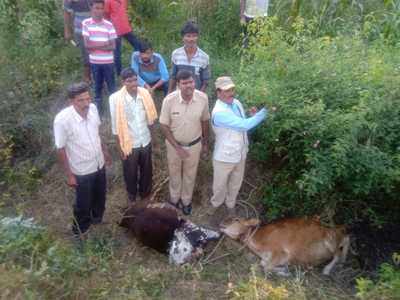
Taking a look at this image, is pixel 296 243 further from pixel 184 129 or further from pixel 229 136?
pixel 184 129

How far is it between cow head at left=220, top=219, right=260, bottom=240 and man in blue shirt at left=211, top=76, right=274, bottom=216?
30 cm

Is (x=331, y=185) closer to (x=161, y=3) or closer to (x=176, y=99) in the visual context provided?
(x=176, y=99)

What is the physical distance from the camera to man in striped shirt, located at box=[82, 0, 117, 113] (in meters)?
5.87

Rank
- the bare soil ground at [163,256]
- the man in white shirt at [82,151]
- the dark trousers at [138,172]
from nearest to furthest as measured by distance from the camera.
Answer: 1. the bare soil ground at [163,256]
2. the man in white shirt at [82,151]
3. the dark trousers at [138,172]

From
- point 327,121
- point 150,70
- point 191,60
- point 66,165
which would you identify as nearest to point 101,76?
point 150,70

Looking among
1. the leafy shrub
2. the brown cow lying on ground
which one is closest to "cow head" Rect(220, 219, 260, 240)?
the brown cow lying on ground

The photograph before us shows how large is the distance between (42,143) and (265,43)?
11.5ft

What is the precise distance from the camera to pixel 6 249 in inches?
147

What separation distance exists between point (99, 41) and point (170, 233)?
2.56 m

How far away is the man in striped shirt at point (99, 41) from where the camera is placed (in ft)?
19.3

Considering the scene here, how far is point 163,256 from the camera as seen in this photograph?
5203 millimetres

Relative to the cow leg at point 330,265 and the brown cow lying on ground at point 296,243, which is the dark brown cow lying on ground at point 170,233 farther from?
the cow leg at point 330,265

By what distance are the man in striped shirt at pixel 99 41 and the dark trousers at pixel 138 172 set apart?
4.75 ft

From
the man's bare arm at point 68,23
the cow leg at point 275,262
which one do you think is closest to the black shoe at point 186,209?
the cow leg at point 275,262
